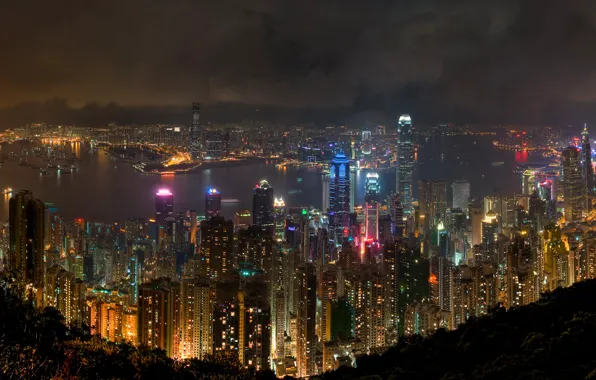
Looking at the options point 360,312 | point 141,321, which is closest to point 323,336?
point 360,312

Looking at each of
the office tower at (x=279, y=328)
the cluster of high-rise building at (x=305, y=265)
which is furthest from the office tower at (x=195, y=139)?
the office tower at (x=279, y=328)

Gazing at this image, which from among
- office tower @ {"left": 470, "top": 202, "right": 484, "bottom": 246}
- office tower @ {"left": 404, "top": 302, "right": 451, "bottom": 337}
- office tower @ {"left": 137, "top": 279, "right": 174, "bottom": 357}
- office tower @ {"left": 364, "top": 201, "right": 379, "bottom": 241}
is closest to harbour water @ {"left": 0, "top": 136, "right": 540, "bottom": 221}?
office tower @ {"left": 364, "top": 201, "right": 379, "bottom": 241}

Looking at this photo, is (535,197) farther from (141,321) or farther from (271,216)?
(141,321)

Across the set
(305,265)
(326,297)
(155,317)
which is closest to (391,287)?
(326,297)

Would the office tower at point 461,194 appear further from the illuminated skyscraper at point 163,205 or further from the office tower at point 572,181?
the illuminated skyscraper at point 163,205

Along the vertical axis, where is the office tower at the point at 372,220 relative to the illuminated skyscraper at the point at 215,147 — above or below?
below
